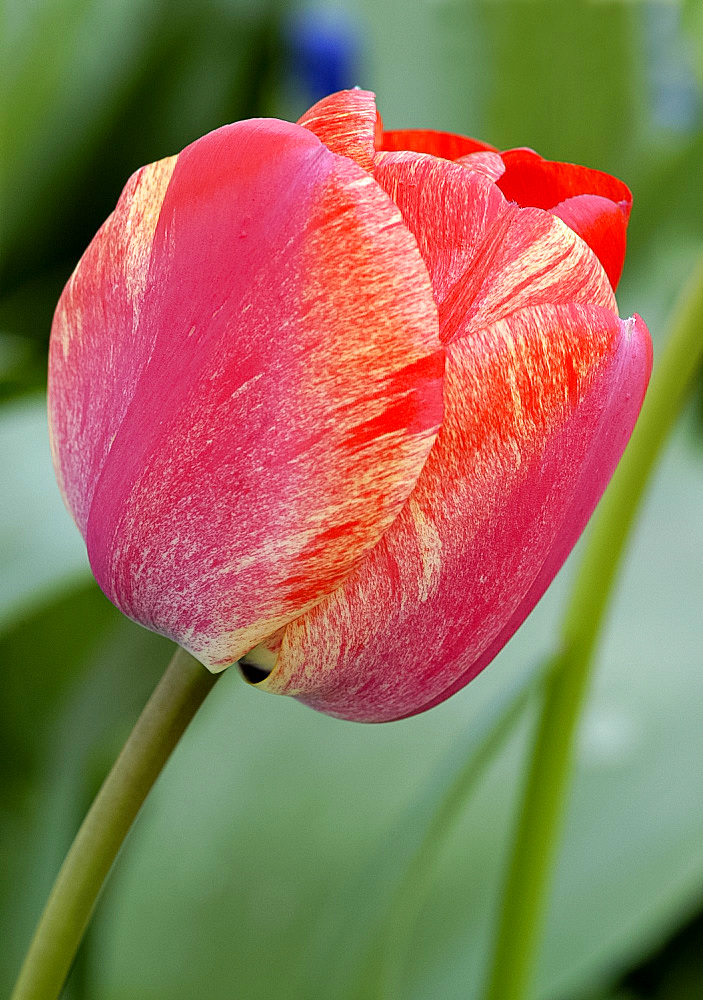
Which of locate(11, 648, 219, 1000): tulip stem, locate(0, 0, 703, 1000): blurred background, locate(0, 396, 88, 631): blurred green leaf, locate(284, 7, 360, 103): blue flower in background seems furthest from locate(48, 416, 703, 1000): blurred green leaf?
locate(284, 7, 360, 103): blue flower in background

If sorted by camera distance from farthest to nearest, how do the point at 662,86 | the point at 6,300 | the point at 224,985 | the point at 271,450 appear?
1. the point at 662,86
2. the point at 6,300
3. the point at 224,985
4. the point at 271,450

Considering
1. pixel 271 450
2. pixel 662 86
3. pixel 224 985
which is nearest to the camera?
pixel 271 450

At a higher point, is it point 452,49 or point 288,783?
point 452,49

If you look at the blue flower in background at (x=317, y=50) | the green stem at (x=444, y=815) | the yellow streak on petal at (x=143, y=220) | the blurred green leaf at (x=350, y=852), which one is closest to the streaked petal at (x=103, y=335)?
the yellow streak on petal at (x=143, y=220)

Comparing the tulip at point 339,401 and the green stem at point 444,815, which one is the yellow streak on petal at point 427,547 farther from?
the green stem at point 444,815

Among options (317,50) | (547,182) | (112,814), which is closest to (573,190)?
(547,182)

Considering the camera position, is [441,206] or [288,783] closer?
[441,206]

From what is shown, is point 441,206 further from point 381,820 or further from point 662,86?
point 662,86

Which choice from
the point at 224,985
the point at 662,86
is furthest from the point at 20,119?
the point at 662,86
